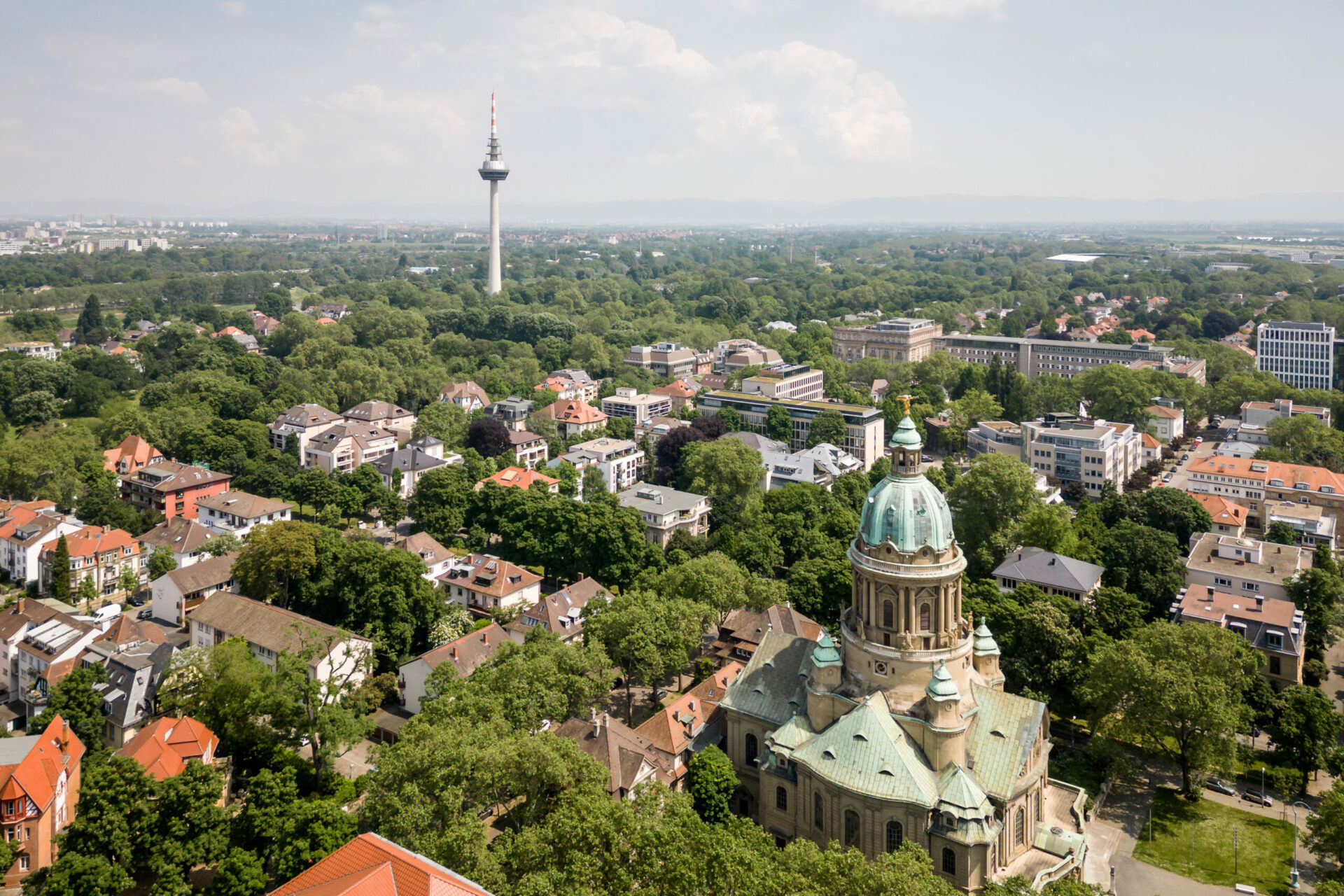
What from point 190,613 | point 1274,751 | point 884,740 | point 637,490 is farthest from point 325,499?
point 1274,751

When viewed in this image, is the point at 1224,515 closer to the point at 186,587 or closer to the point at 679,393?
the point at 679,393

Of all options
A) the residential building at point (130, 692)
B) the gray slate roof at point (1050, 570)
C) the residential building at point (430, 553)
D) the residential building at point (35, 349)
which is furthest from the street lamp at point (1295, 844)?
the residential building at point (35, 349)

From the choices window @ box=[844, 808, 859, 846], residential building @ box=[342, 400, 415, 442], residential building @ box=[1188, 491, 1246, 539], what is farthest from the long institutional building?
window @ box=[844, 808, 859, 846]

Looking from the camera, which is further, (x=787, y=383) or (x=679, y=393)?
(x=679, y=393)

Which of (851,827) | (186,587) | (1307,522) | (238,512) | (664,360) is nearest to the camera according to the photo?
(851,827)

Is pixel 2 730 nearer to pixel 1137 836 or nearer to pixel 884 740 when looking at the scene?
pixel 884 740

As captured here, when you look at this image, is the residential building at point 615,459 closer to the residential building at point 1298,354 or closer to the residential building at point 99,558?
the residential building at point 99,558

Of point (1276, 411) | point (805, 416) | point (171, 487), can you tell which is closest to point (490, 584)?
point (171, 487)

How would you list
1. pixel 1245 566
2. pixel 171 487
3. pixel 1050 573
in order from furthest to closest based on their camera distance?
pixel 171 487
pixel 1245 566
pixel 1050 573
